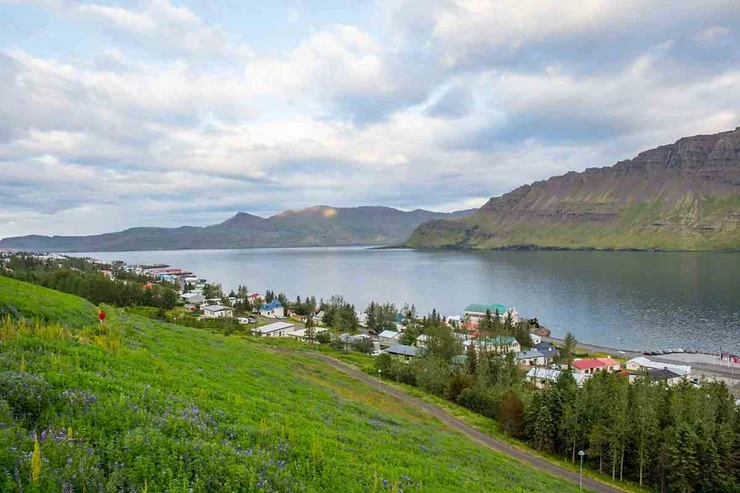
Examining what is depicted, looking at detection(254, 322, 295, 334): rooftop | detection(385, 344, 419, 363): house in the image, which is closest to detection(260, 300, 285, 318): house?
detection(254, 322, 295, 334): rooftop

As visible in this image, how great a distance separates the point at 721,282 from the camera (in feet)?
486

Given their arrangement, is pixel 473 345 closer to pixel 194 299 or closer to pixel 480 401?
pixel 480 401

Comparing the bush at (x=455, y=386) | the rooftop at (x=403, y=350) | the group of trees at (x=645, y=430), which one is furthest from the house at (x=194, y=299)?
the group of trees at (x=645, y=430)

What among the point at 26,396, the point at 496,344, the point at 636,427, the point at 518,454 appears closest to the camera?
the point at 26,396

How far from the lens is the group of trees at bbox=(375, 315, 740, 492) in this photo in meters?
28.5

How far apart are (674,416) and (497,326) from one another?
5303cm

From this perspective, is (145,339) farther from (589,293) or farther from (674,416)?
(589,293)

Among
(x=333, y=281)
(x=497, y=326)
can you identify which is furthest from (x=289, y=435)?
(x=333, y=281)

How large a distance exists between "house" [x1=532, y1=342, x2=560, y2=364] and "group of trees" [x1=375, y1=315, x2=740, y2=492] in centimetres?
3489

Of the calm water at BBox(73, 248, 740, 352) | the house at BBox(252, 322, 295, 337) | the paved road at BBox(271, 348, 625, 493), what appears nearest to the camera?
the paved road at BBox(271, 348, 625, 493)

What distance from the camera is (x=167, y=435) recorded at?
7191 millimetres

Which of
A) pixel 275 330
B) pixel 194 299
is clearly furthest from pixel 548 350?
pixel 194 299

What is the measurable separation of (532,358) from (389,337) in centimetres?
2917

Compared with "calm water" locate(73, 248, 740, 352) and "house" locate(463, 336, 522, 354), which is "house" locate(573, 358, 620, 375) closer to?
"house" locate(463, 336, 522, 354)
